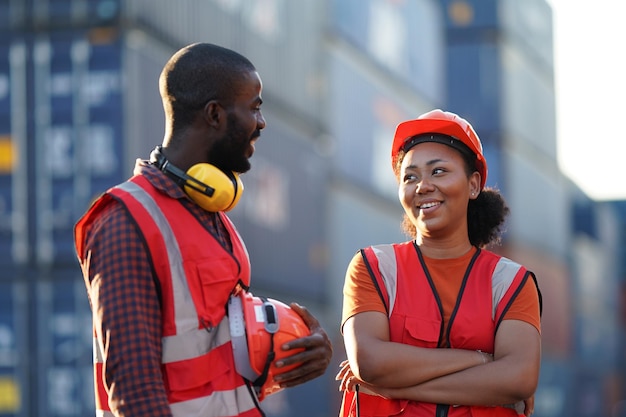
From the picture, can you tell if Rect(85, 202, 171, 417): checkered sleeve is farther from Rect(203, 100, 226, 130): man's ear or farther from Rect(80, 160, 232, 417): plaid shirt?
Rect(203, 100, 226, 130): man's ear

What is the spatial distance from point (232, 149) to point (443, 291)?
72 centimetres

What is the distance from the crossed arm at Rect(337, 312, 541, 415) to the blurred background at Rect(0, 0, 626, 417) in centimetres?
74

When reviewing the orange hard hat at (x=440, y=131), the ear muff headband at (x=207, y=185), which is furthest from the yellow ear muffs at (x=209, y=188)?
the orange hard hat at (x=440, y=131)

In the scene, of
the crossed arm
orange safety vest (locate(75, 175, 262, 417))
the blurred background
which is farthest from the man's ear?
the blurred background

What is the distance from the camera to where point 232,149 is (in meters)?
3.30

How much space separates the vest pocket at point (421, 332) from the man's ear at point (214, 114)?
76cm

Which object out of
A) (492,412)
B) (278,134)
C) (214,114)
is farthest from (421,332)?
(278,134)

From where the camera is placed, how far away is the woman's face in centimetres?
348

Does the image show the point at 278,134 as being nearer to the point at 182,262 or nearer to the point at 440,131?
the point at 440,131

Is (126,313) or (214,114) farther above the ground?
(214,114)

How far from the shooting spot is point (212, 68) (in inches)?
130

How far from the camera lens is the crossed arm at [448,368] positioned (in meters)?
3.33

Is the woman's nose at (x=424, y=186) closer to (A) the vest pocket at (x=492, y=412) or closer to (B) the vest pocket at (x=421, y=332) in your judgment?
A: (B) the vest pocket at (x=421, y=332)

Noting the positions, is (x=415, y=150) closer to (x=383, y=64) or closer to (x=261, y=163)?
(x=261, y=163)
